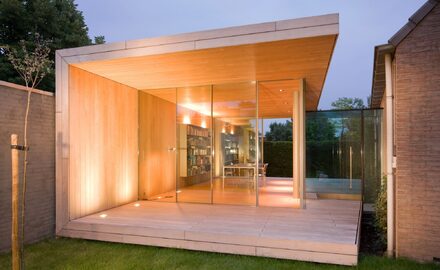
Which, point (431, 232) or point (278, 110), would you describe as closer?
point (431, 232)

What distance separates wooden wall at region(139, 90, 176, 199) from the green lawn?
2.72 m

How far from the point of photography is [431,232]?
3.95 meters

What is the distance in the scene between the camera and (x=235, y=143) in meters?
6.91

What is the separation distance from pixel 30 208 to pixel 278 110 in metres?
6.97

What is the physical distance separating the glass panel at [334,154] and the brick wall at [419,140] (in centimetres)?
325

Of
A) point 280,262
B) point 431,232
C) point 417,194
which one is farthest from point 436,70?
point 280,262

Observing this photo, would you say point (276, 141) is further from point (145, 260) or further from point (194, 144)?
point (145, 260)

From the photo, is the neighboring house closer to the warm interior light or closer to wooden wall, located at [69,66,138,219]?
the warm interior light

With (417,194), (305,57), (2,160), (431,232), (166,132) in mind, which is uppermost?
(305,57)

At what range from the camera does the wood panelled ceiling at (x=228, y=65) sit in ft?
14.6

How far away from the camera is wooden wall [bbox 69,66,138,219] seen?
5.33 meters

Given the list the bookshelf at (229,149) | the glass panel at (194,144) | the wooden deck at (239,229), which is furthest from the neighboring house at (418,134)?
the glass panel at (194,144)

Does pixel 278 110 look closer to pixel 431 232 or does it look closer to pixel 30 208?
pixel 431 232

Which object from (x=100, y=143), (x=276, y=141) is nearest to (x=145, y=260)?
(x=100, y=143)
